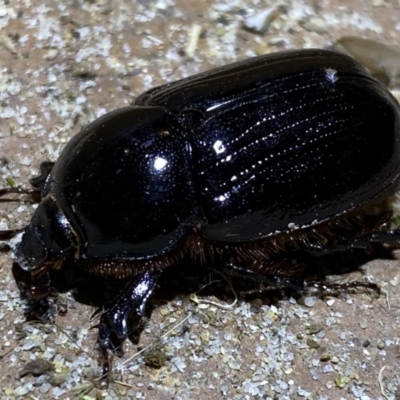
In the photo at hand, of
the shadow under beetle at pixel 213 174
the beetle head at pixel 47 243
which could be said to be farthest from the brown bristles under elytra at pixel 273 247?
the beetle head at pixel 47 243

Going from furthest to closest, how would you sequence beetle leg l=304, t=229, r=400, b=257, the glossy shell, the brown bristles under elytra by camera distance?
beetle leg l=304, t=229, r=400, b=257, the brown bristles under elytra, the glossy shell

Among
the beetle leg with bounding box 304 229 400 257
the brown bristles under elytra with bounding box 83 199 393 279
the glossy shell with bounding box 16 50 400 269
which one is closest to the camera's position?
the glossy shell with bounding box 16 50 400 269

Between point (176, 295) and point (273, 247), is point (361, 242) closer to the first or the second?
point (273, 247)

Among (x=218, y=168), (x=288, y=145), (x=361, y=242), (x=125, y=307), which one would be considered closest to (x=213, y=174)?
(x=218, y=168)

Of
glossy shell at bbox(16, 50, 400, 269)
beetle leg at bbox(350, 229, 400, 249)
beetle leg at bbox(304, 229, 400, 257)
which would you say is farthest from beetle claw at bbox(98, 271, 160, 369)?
beetle leg at bbox(350, 229, 400, 249)

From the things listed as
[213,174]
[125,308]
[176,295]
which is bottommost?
[176,295]

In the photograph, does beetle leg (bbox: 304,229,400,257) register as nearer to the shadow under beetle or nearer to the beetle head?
the shadow under beetle

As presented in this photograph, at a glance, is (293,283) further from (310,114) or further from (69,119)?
(69,119)
